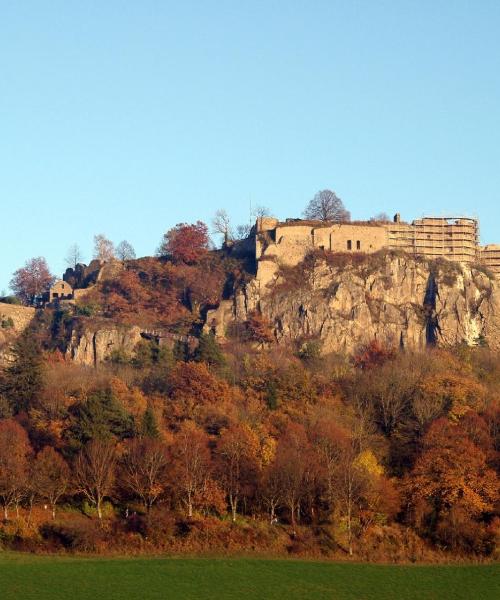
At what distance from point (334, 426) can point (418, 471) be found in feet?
22.9

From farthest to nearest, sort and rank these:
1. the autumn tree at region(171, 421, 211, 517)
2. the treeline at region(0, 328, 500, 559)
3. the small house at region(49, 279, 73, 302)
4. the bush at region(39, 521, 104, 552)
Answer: the small house at region(49, 279, 73, 302) < the autumn tree at region(171, 421, 211, 517) < the treeline at region(0, 328, 500, 559) < the bush at region(39, 521, 104, 552)

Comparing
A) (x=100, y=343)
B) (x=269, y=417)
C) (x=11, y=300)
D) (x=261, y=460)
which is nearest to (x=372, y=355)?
(x=269, y=417)

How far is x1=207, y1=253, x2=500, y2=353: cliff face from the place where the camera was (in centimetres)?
9581

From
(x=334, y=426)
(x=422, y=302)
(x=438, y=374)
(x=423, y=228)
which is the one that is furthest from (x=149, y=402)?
(x=423, y=228)

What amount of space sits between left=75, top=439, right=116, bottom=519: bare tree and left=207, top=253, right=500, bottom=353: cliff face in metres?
33.4

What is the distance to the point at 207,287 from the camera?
102375 mm

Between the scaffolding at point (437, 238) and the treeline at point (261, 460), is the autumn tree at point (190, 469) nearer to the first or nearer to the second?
the treeline at point (261, 460)

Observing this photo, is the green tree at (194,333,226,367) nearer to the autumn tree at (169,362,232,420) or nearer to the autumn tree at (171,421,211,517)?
the autumn tree at (169,362,232,420)

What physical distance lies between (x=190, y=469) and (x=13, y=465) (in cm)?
889

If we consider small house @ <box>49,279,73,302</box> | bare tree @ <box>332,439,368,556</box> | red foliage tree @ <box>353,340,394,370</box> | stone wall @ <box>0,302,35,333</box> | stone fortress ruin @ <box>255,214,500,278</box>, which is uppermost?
stone fortress ruin @ <box>255,214,500,278</box>

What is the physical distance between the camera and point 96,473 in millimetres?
61438

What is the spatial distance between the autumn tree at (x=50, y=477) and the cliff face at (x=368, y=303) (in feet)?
111

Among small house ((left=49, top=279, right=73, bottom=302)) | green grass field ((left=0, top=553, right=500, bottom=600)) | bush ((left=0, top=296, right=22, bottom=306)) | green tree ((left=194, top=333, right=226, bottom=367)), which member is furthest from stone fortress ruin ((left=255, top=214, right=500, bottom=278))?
green grass field ((left=0, top=553, right=500, bottom=600))

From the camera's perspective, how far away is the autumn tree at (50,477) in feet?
200
